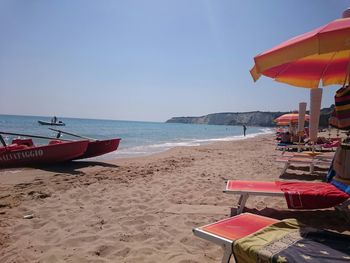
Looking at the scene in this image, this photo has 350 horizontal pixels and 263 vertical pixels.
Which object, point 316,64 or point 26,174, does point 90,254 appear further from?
point 26,174

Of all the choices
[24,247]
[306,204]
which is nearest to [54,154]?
[24,247]

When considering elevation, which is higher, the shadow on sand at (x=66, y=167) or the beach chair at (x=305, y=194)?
the beach chair at (x=305, y=194)

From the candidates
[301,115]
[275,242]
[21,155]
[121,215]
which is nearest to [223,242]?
[275,242]

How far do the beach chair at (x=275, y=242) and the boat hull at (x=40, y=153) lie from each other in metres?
7.50

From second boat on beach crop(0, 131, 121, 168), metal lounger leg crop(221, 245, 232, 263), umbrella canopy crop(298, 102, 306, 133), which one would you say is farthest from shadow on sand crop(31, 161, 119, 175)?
metal lounger leg crop(221, 245, 232, 263)

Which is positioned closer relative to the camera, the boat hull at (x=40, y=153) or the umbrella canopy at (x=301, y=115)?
the boat hull at (x=40, y=153)

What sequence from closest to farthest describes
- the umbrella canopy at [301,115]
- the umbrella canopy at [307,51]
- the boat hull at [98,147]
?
the umbrella canopy at [307,51], the umbrella canopy at [301,115], the boat hull at [98,147]

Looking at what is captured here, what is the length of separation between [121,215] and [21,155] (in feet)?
20.3

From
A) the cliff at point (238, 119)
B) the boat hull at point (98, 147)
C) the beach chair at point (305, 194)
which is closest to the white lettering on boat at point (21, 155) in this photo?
the boat hull at point (98, 147)

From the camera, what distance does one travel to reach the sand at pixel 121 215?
2.94 meters

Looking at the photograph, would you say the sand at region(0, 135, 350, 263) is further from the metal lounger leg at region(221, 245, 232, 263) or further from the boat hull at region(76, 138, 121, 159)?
the boat hull at region(76, 138, 121, 159)

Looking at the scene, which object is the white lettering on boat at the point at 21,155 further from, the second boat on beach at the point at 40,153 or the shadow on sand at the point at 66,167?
the shadow on sand at the point at 66,167

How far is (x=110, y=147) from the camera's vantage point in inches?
402

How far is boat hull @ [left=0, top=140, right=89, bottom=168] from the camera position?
8.75 meters
